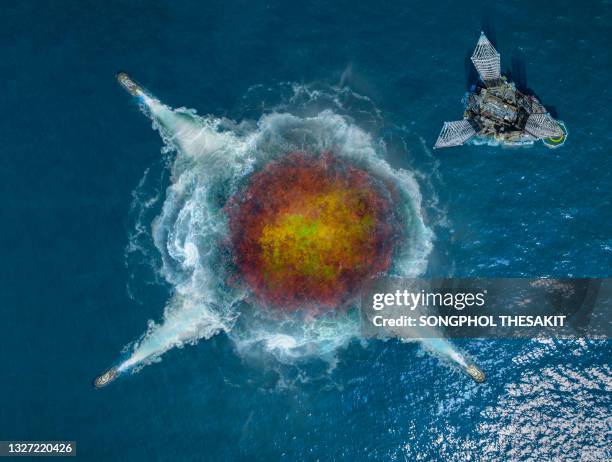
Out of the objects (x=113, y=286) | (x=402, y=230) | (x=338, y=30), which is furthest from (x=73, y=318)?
(x=338, y=30)

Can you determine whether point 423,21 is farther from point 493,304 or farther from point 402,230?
point 493,304

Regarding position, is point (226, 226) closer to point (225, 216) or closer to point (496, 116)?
point (225, 216)

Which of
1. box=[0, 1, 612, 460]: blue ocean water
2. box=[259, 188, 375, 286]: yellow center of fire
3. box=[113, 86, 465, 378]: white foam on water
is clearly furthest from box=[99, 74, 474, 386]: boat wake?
box=[259, 188, 375, 286]: yellow center of fire

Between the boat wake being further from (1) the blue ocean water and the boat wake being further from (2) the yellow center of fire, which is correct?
(2) the yellow center of fire

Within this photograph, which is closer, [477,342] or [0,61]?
[477,342]

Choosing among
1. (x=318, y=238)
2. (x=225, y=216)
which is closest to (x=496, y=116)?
(x=318, y=238)

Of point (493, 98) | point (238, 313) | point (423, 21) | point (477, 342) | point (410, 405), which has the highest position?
point (423, 21)
